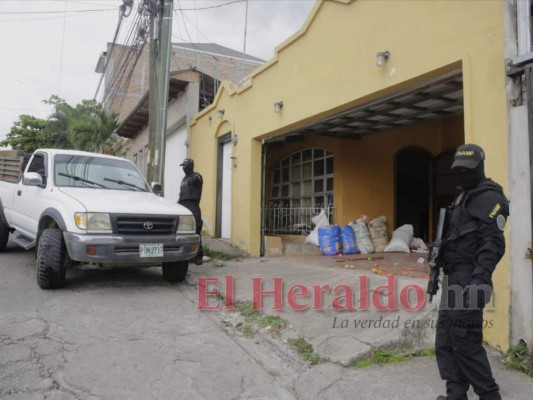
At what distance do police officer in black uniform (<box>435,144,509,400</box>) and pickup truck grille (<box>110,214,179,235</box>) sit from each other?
3602 millimetres

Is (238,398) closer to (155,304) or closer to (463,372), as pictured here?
(463,372)

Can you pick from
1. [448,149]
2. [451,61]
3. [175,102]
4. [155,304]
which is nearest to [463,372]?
[451,61]

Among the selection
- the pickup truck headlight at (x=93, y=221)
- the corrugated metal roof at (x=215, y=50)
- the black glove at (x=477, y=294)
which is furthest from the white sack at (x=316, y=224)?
the corrugated metal roof at (x=215, y=50)

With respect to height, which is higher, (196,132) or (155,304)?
(196,132)

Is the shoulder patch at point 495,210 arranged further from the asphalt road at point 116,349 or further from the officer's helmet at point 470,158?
the asphalt road at point 116,349

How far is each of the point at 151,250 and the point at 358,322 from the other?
265cm

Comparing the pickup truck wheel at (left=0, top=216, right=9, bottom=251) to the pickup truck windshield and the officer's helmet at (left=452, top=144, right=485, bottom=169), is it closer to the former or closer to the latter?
the pickup truck windshield

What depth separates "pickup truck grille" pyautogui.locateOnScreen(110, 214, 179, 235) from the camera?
16.8 ft

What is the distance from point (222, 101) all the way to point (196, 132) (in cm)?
211

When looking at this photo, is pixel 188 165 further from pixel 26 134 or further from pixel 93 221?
pixel 26 134

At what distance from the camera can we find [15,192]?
688 cm

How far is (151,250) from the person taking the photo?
207 inches

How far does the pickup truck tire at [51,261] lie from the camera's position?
5051 millimetres

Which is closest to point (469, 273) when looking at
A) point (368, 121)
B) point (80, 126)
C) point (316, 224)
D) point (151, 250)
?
point (151, 250)
